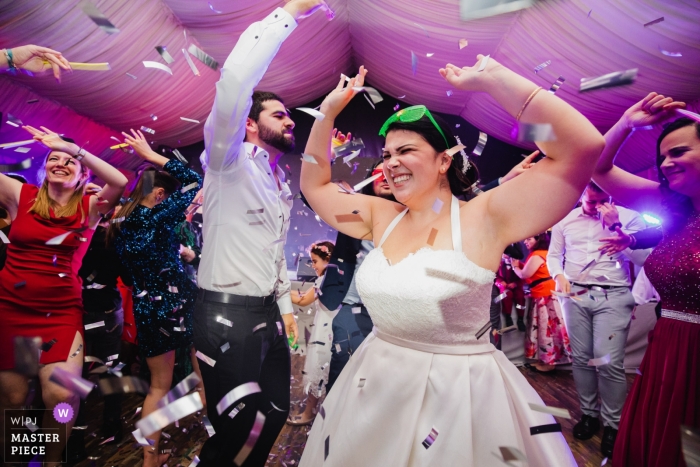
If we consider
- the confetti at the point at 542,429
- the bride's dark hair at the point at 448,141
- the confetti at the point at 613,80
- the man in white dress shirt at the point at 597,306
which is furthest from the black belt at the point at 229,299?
the man in white dress shirt at the point at 597,306

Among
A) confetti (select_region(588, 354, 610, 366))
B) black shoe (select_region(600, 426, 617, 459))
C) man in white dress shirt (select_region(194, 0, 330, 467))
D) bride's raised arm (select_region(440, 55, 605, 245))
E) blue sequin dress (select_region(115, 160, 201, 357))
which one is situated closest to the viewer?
bride's raised arm (select_region(440, 55, 605, 245))

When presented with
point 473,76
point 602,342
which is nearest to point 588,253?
point 602,342

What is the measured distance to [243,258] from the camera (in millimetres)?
1880

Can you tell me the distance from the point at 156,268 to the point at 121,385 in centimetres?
136

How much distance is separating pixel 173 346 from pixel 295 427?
53.0 inches

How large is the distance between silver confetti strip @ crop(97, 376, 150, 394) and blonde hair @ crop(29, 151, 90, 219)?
118 centimetres

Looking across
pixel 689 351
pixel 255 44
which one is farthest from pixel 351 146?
pixel 689 351

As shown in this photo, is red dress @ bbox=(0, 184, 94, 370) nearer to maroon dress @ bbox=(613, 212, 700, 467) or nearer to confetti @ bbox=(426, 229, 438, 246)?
confetti @ bbox=(426, 229, 438, 246)

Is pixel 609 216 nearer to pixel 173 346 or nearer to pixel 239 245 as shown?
pixel 239 245

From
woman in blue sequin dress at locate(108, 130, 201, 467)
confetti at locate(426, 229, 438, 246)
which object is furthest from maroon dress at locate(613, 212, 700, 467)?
woman in blue sequin dress at locate(108, 130, 201, 467)

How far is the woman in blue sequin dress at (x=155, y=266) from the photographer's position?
2.45 m

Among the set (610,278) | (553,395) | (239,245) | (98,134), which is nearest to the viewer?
(239,245)

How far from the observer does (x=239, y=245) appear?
188 cm

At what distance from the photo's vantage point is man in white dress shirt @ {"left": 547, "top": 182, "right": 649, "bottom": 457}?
2.89 meters
